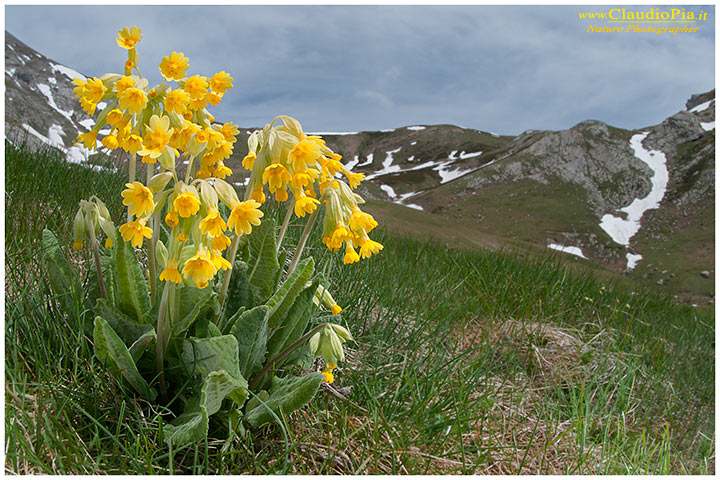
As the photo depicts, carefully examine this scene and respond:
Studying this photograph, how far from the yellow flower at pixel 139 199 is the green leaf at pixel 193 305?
1.24 ft

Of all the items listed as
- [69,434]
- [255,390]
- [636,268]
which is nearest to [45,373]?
[69,434]

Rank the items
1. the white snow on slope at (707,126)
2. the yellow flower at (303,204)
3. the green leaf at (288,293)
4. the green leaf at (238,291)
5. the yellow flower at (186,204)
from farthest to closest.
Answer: the white snow on slope at (707,126) → the green leaf at (238,291) → the green leaf at (288,293) → the yellow flower at (303,204) → the yellow flower at (186,204)

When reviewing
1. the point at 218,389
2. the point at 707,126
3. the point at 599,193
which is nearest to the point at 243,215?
the point at 218,389

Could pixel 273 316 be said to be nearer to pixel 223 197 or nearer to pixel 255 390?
pixel 255 390

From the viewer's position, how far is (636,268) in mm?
43906

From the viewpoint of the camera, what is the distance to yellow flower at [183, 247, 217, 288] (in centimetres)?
137

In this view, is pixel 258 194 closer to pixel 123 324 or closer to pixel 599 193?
pixel 123 324

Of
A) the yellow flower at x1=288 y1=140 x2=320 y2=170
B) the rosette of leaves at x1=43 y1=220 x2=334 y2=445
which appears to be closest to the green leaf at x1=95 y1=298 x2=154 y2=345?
the rosette of leaves at x1=43 y1=220 x2=334 y2=445

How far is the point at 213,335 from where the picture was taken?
1637 millimetres

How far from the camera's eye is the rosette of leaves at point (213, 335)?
155 cm

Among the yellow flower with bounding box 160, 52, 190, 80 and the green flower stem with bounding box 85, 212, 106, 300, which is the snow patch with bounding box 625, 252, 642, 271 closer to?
the green flower stem with bounding box 85, 212, 106, 300

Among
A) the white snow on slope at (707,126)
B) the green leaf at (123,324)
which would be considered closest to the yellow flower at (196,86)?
the green leaf at (123,324)

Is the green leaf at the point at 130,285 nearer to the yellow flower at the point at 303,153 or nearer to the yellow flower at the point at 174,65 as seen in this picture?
the yellow flower at the point at 174,65

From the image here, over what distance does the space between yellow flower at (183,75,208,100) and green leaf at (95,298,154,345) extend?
83 cm
